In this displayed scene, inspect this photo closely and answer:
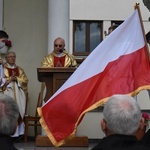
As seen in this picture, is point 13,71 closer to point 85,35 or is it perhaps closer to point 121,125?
point 85,35

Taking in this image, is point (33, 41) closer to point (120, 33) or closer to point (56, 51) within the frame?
point (56, 51)

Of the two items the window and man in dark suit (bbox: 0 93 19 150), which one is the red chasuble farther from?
man in dark suit (bbox: 0 93 19 150)

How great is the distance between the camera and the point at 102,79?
5465mm

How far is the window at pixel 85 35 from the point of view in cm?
1149

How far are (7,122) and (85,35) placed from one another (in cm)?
867

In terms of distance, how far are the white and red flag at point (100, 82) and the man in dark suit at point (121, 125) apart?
205 cm

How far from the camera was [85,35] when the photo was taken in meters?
11.7

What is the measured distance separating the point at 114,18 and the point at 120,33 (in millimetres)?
5608

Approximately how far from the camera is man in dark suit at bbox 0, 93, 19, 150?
3078 mm

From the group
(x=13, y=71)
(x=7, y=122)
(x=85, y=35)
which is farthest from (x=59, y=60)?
(x=7, y=122)

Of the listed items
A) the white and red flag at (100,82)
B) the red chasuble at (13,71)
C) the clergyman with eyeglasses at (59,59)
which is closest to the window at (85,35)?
the red chasuble at (13,71)

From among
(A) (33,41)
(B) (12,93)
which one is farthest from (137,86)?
(A) (33,41)

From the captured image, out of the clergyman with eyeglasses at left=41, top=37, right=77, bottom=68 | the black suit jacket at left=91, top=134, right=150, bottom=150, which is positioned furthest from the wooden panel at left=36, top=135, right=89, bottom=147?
the black suit jacket at left=91, top=134, right=150, bottom=150

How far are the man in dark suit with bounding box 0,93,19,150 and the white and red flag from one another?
206 cm
